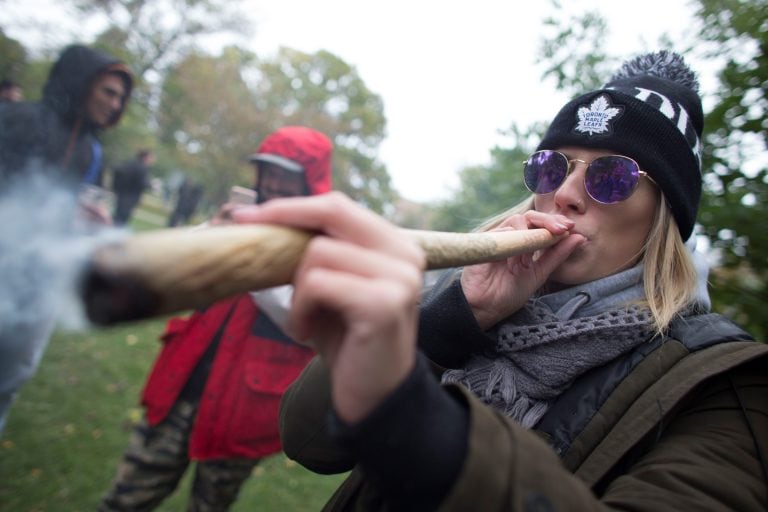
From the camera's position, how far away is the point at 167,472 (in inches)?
117

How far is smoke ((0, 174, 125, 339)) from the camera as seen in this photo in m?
1.72

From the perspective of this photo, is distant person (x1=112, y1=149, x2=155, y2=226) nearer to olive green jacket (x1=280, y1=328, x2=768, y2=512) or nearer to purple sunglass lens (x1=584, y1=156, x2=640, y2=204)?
purple sunglass lens (x1=584, y1=156, x2=640, y2=204)

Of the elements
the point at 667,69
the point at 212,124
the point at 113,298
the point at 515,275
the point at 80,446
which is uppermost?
the point at 667,69

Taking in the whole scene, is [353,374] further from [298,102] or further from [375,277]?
[298,102]

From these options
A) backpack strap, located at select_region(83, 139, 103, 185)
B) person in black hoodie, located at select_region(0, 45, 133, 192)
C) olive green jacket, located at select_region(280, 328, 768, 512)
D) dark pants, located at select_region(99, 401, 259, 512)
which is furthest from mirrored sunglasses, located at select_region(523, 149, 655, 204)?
backpack strap, located at select_region(83, 139, 103, 185)

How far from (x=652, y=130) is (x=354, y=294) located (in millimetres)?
1488

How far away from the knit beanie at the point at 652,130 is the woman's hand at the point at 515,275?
0.35m

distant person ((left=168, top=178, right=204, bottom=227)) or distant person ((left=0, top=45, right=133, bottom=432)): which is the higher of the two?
distant person ((left=0, top=45, right=133, bottom=432))

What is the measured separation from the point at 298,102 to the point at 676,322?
2930 cm

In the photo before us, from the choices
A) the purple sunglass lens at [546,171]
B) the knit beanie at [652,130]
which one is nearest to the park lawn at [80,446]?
the purple sunglass lens at [546,171]

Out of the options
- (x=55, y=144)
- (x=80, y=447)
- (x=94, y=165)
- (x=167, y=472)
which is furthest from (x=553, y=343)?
(x=80, y=447)

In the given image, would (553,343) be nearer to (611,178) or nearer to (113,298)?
(611,178)

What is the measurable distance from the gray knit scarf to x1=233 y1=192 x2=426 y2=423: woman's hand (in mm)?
787

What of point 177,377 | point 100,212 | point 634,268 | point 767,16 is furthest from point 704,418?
point 100,212
